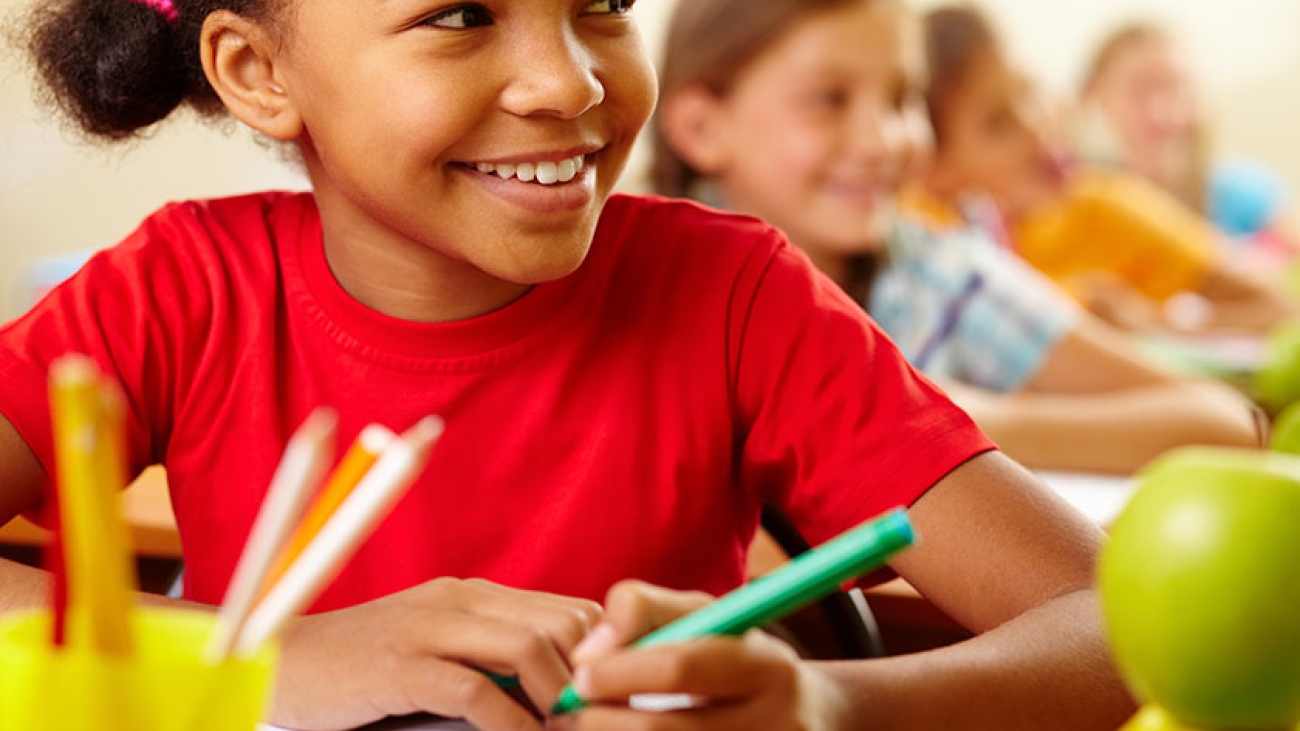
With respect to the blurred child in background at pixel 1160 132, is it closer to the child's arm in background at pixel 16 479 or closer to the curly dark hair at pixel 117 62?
the curly dark hair at pixel 117 62

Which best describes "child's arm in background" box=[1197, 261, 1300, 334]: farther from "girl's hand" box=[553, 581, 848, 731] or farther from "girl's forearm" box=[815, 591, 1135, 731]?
"girl's hand" box=[553, 581, 848, 731]

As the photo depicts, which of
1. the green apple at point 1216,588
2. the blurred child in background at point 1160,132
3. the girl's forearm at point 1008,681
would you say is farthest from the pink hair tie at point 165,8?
the blurred child in background at point 1160,132

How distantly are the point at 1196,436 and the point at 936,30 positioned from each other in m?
1.22

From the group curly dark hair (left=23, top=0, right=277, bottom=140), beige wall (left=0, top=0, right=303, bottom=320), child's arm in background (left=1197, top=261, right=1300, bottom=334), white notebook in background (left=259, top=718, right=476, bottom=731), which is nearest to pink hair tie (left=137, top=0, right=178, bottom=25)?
curly dark hair (left=23, top=0, right=277, bottom=140)

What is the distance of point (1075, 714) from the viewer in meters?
0.74

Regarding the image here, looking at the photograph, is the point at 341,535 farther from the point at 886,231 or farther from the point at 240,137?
the point at 240,137

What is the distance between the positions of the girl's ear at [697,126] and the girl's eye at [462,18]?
3.92ft

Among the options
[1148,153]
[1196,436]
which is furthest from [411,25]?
[1148,153]

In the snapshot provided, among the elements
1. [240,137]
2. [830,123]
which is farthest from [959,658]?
[240,137]

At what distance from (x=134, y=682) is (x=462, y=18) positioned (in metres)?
0.48

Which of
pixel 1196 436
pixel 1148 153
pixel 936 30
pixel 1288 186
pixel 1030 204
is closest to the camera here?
pixel 1196 436

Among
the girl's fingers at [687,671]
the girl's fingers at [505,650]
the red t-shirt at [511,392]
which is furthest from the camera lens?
the red t-shirt at [511,392]

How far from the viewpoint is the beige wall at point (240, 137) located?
2028 mm

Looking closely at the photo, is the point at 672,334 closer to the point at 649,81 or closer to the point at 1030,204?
the point at 649,81
